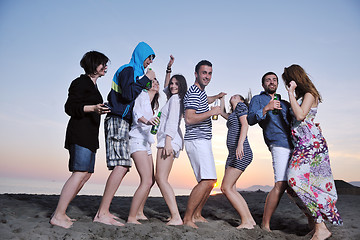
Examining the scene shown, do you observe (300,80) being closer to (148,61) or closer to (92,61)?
(148,61)

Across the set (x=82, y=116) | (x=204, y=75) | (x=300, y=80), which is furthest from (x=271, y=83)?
(x=82, y=116)

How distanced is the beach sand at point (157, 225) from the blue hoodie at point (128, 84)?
57.3 inches

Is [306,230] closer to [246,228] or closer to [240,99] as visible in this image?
[246,228]

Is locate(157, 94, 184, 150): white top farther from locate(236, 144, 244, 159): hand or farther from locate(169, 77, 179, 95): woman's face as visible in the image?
locate(236, 144, 244, 159): hand

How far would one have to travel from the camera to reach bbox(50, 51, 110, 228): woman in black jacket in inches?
176

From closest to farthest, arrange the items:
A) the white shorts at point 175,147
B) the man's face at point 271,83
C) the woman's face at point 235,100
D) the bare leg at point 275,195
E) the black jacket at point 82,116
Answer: the black jacket at point 82,116, the bare leg at point 275,195, the white shorts at point 175,147, the man's face at point 271,83, the woman's face at point 235,100

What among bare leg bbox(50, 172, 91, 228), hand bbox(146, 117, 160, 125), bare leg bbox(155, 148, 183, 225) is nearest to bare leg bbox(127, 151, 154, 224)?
bare leg bbox(155, 148, 183, 225)

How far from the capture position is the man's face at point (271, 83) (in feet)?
17.8

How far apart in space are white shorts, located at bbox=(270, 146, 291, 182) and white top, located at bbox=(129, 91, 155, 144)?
1708 mm

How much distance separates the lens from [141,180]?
5.04 m

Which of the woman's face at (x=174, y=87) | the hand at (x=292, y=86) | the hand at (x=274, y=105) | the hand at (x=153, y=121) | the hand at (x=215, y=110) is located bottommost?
→ the hand at (x=153, y=121)

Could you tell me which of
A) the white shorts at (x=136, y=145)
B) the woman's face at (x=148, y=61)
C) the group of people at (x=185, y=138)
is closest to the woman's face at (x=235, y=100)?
the group of people at (x=185, y=138)

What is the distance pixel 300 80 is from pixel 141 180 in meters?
2.52

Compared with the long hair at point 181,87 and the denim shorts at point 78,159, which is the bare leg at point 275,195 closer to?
the long hair at point 181,87
